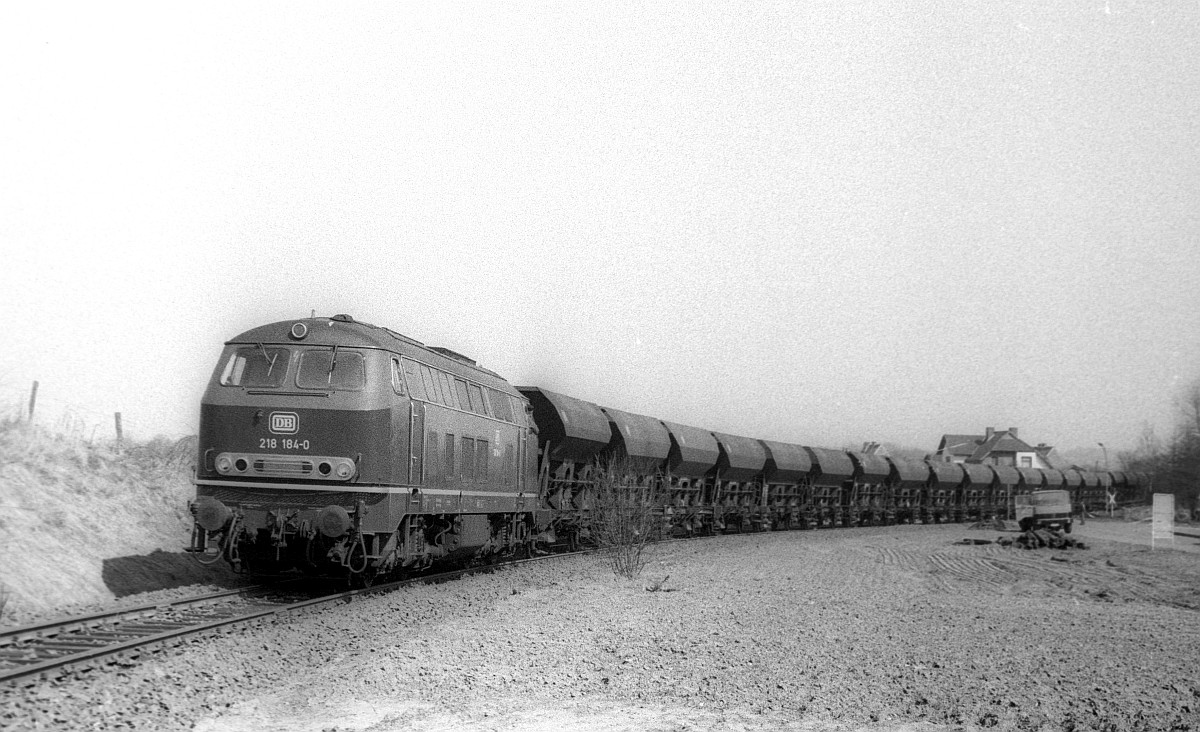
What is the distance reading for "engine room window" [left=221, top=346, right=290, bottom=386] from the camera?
45.2 feet

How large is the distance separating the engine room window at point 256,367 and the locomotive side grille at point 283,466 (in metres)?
1.12

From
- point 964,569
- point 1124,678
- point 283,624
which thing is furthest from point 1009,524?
point 283,624

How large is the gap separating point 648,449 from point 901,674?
61.7ft

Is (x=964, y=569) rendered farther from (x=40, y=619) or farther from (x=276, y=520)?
(x=40, y=619)

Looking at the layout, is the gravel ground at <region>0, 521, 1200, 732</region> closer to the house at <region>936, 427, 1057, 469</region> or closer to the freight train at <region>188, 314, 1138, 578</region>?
the freight train at <region>188, 314, 1138, 578</region>

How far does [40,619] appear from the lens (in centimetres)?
1169

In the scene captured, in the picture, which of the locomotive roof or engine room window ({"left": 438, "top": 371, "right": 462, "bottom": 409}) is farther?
engine room window ({"left": 438, "top": 371, "right": 462, "bottom": 409})

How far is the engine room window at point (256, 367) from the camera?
1377 centimetres

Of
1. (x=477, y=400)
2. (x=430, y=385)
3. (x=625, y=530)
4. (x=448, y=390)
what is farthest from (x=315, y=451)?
(x=625, y=530)

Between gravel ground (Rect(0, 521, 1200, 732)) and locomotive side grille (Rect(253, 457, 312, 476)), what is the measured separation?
6.18 feet

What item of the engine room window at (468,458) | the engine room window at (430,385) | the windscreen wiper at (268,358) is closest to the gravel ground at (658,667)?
the engine room window at (468,458)

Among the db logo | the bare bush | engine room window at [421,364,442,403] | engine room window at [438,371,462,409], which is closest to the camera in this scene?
the db logo

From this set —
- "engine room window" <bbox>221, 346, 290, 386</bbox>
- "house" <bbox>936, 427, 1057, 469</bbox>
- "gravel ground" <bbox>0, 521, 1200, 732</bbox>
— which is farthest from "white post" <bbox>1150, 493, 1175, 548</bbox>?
"house" <bbox>936, 427, 1057, 469</bbox>

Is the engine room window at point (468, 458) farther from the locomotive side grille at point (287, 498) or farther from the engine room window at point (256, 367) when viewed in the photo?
the engine room window at point (256, 367)
